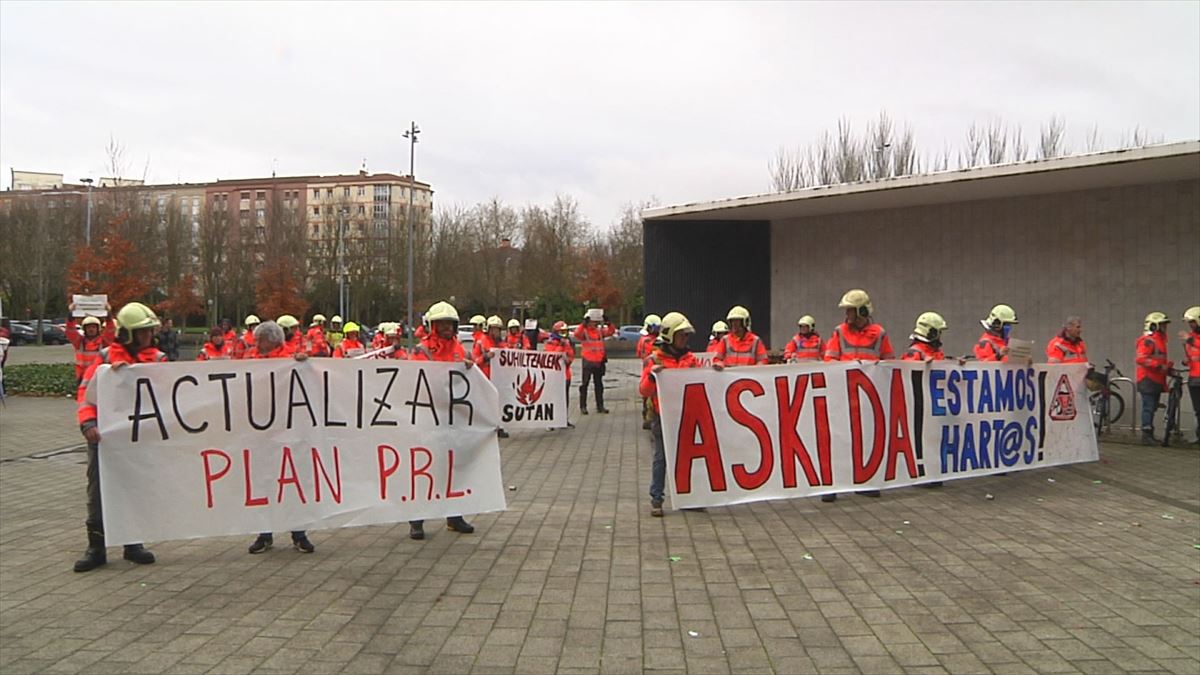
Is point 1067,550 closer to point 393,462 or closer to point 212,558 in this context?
point 393,462

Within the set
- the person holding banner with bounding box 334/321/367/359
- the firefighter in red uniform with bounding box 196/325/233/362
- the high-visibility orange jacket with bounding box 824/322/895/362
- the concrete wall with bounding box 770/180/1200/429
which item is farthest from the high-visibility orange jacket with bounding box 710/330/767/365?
the concrete wall with bounding box 770/180/1200/429

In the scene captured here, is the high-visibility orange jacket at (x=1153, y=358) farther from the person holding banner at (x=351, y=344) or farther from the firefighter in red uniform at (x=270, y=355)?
the person holding banner at (x=351, y=344)

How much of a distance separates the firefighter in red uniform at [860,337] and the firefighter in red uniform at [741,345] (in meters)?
1.06

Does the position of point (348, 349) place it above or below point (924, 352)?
below

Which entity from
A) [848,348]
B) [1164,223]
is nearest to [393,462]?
[848,348]

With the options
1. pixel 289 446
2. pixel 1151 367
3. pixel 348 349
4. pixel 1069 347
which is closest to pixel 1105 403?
pixel 1151 367

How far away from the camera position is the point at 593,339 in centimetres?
1689

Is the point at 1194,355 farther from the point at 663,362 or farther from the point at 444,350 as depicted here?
the point at 444,350

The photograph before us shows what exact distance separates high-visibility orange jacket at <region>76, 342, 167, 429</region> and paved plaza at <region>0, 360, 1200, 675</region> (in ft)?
3.70

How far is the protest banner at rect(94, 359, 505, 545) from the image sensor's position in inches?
244

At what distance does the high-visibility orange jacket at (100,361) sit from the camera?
618cm

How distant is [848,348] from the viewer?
9.16m

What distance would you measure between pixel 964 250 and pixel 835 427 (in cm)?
1077

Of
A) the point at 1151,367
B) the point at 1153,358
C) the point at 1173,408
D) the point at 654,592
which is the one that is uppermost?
the point at 1153,358
